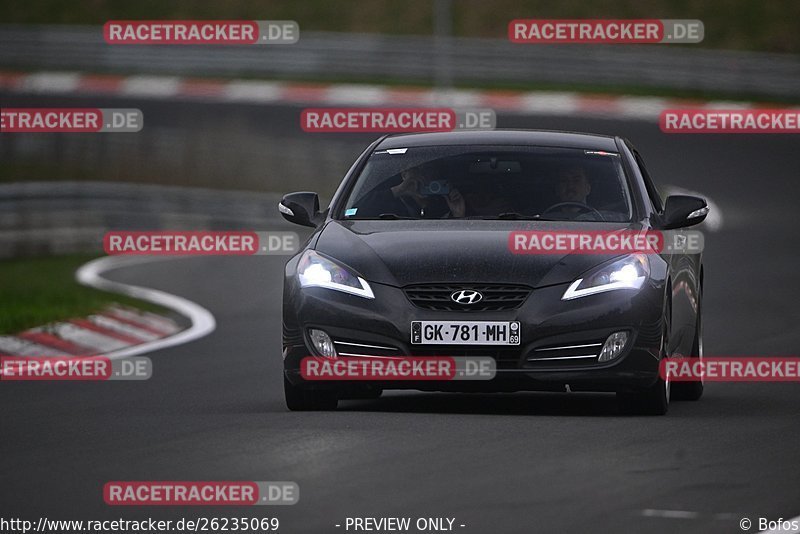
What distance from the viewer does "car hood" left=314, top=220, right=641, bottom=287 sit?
9523 mm

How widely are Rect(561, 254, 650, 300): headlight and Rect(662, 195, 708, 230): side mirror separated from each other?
657 millimetres

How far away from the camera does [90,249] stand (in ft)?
84.9

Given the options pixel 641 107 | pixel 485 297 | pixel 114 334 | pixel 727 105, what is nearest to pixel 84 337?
pixel 114 334

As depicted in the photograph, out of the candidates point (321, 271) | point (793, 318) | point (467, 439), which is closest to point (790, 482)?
point (467, 439)

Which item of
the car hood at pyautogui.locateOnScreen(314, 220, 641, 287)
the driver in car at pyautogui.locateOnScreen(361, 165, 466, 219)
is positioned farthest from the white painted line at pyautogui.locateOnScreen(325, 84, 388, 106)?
the car hood at pyautogui.locateOnScreen(314, 220, 641, 287)

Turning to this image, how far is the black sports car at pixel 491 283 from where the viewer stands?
9.48 metres

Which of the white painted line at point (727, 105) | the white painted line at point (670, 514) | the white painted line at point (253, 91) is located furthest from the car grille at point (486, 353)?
the white painted line at point (253, 91)

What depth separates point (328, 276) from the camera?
9.79 metres

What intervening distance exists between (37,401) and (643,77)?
123 ft

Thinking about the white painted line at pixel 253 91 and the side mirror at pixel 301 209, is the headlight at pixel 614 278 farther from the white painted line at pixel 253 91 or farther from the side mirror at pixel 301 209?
the white painted line at pixel 253 91

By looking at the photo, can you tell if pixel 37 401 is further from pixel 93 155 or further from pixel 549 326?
pixel 93 155

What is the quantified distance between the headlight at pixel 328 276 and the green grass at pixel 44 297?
4.83 meters

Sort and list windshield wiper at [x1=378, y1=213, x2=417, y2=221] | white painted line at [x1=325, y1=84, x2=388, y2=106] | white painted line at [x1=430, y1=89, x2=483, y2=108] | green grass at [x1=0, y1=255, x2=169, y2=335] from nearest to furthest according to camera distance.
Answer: windshield wiper at [x1=378, y1=213, x2=417, y2=221], green grass at [x1=0, y1=255, x2=169, y2=335], white painted line at [x1=430, y1=89, x2=483, y2=108], white painted line at [x1=325, y1=84, x2=388, y2=106]

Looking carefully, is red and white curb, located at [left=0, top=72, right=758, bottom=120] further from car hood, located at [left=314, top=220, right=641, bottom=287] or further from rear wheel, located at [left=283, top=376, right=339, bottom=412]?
rear wheel, located at [left=283, top=376, right=339, bottom=412]
